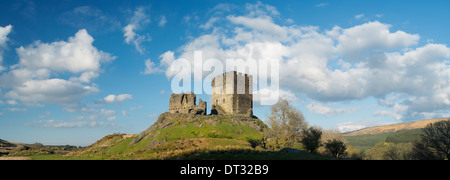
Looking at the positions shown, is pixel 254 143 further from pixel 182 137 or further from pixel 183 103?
pixel 183 103

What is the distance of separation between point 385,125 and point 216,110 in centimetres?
15570

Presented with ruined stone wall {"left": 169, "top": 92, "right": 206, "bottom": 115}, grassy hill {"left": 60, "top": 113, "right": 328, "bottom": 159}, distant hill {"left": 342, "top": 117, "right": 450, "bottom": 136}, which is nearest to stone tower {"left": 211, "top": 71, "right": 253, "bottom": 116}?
ruined stone wall {"left": 169, "top": 92, "right": 206, "bottom": 115}

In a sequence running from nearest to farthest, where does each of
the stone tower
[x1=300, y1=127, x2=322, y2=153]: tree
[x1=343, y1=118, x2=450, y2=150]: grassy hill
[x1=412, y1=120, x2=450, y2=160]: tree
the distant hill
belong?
[x1=300, y1=127, x2=322, y2=153]: tree < [x1=412, y1=120, x2=450, y2=160]: tree < the stone tower < [x1=343, y1=118, x2=450, y2=150]: grassy hill < the distant hill

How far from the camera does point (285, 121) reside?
41625 mm

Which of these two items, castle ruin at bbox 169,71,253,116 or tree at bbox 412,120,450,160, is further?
castle ruin at bbox 169,71,253,116

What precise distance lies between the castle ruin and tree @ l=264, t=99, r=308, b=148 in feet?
75.3

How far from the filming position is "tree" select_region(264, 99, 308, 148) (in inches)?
1578

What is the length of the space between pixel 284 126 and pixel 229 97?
92.0ft

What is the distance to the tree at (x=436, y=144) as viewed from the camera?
133 ft

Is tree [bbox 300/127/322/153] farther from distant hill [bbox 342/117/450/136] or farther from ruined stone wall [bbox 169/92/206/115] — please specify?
distant hill [bbox 342/117/450/136]
